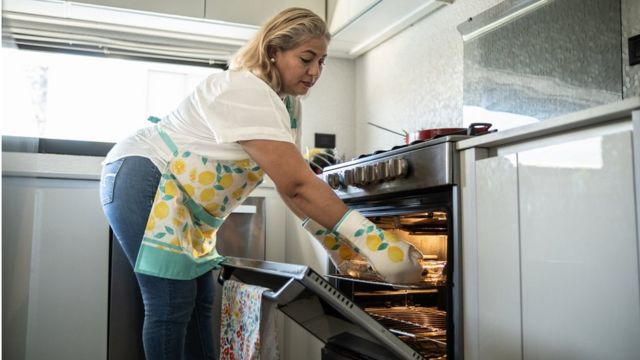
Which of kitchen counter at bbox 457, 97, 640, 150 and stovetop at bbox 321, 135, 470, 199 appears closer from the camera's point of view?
kitchen counter at bbox 457, 97, 640, 150

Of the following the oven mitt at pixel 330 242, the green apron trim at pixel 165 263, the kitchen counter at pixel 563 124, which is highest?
the kitchen counter at pixel 563 124

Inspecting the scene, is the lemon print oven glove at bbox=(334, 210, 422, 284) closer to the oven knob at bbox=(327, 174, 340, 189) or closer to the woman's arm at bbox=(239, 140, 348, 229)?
the woman's arm at bbox=(239, 140, 348, 229)

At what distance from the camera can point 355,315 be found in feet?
3.76

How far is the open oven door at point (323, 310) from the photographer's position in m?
1.13

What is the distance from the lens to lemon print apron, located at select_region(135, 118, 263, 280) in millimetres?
1357

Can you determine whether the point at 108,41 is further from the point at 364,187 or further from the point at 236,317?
the point at 236,317

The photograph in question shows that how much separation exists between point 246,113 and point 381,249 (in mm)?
408

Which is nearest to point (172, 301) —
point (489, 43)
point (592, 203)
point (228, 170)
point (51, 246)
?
point (228, 170)

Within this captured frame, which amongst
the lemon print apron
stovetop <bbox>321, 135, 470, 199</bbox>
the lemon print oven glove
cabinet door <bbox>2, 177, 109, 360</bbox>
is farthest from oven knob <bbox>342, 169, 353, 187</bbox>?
cabinet door <bbox>2, 177, 109, 360</bbox>

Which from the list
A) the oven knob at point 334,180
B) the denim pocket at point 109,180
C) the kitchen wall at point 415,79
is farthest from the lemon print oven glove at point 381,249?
the kitchen wall at point 415,79

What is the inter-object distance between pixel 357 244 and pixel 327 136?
1.92 metres

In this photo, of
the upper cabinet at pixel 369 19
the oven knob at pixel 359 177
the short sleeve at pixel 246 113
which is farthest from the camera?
the upper cabinet at pixel 369 19

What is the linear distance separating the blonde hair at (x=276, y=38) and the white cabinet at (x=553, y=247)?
469mm

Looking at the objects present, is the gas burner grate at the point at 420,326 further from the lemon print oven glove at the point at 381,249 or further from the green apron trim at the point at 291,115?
the green apron trim at the point at 291,115
